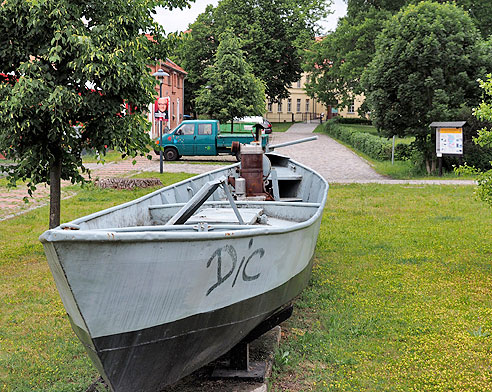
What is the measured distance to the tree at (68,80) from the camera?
7.64 metres

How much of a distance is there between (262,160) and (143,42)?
2.48 meters

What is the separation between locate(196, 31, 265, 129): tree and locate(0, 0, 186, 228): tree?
2418cm

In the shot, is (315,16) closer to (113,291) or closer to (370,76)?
(370,76)

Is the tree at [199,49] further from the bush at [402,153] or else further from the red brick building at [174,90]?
the bush at [402,153]

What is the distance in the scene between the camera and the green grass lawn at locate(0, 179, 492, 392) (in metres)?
5.24

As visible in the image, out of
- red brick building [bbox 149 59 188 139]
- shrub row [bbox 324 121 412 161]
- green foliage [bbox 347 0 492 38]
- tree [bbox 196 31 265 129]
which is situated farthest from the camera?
red brick building [bbox 149 59 188 139]

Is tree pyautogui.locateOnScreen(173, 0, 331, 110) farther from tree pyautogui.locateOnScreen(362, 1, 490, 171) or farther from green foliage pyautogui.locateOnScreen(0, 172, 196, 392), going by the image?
green foliage pyautogui.locateOnScreen(0, 172, 196, 392)

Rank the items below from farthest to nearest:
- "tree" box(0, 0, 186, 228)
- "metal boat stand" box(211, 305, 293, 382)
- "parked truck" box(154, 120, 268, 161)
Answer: "parked truck" box(154, 120, 268, 161), "tree" box(0, 0, 186, 228), "metal boat stand" box(211, 305, 293, 382)

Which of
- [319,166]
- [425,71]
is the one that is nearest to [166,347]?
[425,71]

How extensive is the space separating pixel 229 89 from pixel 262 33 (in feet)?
73.3

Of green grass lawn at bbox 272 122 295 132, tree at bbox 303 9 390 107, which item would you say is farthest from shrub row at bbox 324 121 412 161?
green grass lawn at bbox 272 122 295 132

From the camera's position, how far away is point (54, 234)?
3.68 metres

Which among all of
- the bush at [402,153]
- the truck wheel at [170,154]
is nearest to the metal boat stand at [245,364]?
the bush at [402,153]

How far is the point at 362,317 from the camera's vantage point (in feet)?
22.1
